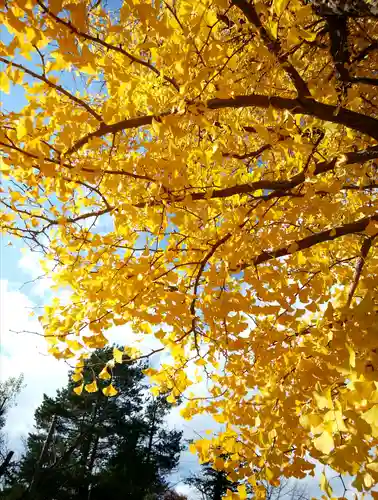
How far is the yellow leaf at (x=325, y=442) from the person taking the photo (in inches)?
47.7

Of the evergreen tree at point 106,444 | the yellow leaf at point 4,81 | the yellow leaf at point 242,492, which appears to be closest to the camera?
the yellow leaf at point 4,81

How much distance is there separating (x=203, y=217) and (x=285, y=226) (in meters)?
1.38

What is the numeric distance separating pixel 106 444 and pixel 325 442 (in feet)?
67.9

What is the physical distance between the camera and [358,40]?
11.0 ft

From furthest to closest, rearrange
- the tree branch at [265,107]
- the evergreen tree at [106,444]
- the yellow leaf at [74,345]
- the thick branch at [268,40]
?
the evergreen tree at [106,444]
the yellow leaf at [74,345]
the tree branch at [265,107]
the thick branch at [268,40]

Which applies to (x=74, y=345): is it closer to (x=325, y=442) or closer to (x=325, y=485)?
(x=325, y=485)

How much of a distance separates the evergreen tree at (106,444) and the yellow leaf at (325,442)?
10086mm

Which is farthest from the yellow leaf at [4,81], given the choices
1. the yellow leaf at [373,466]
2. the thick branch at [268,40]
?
the yellow leaf at [373,466]

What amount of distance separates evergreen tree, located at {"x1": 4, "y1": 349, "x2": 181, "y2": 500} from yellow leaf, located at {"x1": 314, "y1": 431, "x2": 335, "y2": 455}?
1009 centimetres

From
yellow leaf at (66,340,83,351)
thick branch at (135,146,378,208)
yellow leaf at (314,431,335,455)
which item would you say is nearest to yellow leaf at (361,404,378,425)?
yellow leaf at (314,431,335,455)

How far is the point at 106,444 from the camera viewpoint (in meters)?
19.0

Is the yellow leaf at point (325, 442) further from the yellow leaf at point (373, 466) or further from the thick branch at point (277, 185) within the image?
the thick branch at point (277, 185)

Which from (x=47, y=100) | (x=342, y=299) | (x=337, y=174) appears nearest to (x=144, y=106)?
(x=47, y=100)

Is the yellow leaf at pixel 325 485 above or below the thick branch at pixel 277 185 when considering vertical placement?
below
